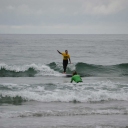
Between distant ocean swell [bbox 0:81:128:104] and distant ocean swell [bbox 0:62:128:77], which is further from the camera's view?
distant ocean swell [bbox 0:62:128:77]

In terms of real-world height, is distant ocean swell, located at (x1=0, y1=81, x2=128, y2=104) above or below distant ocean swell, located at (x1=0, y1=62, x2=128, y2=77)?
below

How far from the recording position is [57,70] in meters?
26.7

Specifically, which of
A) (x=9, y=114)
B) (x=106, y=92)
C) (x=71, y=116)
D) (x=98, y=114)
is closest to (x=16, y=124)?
(x=9, y=114)

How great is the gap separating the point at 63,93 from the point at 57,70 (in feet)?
36.5

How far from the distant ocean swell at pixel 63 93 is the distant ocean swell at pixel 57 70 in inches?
276

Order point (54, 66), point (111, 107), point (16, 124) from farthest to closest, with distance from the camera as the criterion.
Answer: point (54, 66) < point (111, 107) < point (16, 124)

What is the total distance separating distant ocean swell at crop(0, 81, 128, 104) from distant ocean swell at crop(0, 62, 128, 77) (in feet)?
23.0

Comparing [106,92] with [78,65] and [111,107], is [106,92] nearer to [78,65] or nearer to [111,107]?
[111,107]

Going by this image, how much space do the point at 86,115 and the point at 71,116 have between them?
565 millimetres

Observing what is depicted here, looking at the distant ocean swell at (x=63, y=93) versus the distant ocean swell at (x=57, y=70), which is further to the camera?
the distant ocean swell at (x=57, y=70)

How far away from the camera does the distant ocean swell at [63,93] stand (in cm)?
1480

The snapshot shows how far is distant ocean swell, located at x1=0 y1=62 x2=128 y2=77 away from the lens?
25.1 meters

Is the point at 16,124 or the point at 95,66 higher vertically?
the point at 95,66

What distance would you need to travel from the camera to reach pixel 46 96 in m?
15.0
